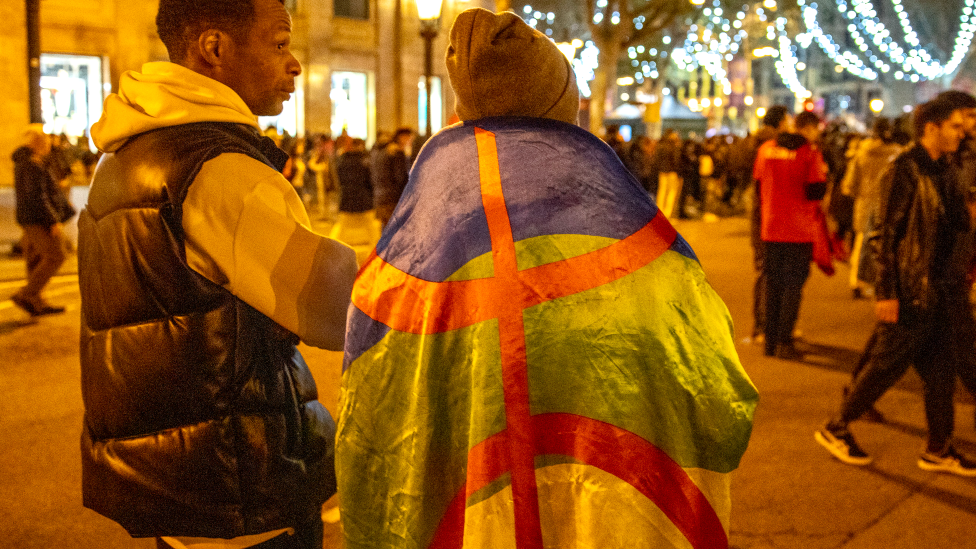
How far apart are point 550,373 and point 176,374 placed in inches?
28.5

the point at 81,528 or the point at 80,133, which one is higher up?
the point at 80,133

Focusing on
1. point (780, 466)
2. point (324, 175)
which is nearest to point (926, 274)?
point (780, 466)

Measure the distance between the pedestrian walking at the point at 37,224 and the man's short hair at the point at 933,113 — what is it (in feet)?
26.7

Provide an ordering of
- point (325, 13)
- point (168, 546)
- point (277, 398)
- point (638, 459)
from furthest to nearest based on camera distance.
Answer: point (325, 13)
point (168, 546)
point (277, 398)
point (638, 459)

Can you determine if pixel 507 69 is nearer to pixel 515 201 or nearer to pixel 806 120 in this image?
pixel 515 201

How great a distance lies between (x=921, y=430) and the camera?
218 inches

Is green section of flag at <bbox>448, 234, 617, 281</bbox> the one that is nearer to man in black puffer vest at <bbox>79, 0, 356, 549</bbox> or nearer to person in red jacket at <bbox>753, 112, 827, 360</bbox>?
man in black puffer vest at <bbox>79, 0, 356, 549</bbox>

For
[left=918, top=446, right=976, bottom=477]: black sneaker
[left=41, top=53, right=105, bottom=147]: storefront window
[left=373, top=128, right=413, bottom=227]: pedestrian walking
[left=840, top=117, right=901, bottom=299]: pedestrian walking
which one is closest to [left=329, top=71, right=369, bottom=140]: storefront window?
[left=41, top=53, right=105, bottom=147]: storefront window

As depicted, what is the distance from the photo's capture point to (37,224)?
9.08 m

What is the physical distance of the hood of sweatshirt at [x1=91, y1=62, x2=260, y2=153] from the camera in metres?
1.68

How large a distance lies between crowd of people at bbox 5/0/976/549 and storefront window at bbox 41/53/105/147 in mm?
23460

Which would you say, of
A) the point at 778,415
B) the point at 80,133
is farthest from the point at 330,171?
the point at 778,415

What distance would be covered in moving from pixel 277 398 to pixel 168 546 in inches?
17.5

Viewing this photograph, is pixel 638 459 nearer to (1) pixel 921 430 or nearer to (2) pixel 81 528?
(2) pixel 81 528
